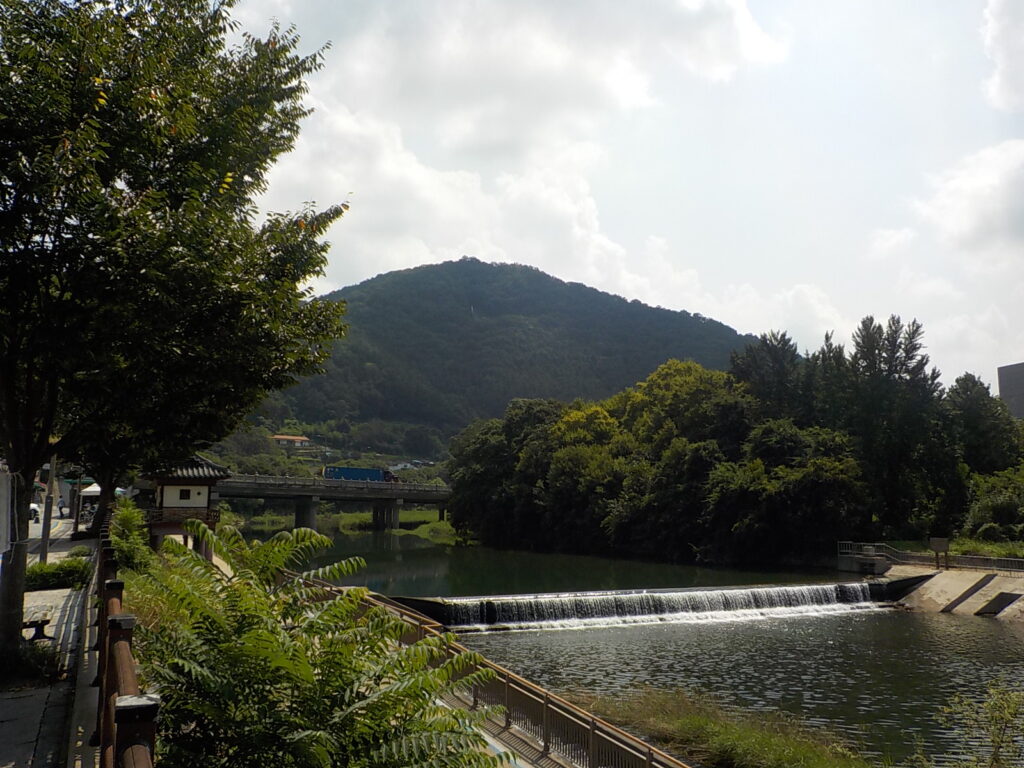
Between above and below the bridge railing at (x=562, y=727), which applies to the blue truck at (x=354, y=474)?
above

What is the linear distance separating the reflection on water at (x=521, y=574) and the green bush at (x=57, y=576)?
1998 centimetres

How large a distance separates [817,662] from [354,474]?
81.3 meters

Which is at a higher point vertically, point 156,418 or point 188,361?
point 188,361

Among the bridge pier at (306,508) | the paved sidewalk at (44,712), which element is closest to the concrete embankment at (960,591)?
the paved sidewalk at (44,712)

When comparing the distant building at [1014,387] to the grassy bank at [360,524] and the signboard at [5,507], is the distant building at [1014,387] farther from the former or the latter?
the signboard at [5,507]

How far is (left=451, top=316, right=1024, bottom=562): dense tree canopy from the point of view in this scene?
50.5m

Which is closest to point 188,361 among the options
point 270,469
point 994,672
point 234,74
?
point 234,74

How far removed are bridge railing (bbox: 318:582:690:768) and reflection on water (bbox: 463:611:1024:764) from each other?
264 inches

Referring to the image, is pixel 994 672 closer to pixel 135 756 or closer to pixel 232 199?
pixel 232 199

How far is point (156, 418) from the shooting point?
39.1ft

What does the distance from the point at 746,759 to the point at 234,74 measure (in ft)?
51.3

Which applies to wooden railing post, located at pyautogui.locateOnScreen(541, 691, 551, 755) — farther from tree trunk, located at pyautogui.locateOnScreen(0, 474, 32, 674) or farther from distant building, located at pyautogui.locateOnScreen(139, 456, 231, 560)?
distant building, located at pyautogui.locateOnScreen(139, 456, 231, 560)

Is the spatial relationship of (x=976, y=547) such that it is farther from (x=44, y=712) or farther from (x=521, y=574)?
(x=44, y=712)

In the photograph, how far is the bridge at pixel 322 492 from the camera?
70062mm
